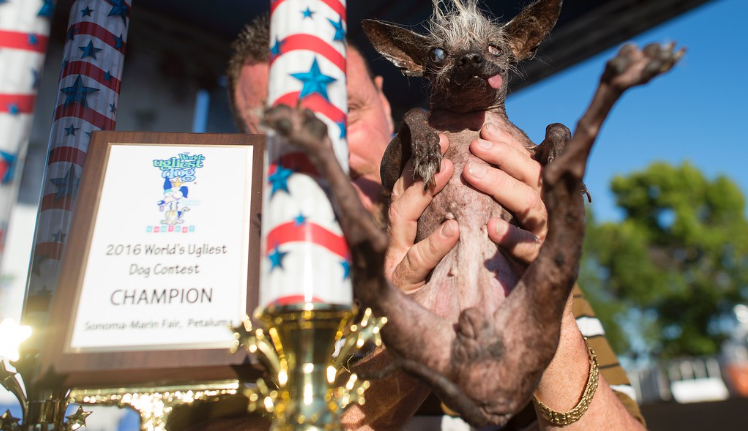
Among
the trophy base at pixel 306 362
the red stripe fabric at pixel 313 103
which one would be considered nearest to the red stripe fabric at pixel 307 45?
the red stripe fabric at pixel 313 103

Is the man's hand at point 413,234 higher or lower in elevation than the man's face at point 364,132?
lower

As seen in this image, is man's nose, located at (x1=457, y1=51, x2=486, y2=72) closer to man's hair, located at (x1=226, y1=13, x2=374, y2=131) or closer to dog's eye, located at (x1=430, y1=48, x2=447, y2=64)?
dog's eye, located at (x1=430, y1=48, x2=447, y2=64)

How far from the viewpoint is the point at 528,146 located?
211 cm

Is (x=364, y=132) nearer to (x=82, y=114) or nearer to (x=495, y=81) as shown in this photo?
(x=495, y=81)

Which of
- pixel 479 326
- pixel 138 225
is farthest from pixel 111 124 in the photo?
pixel 479 326

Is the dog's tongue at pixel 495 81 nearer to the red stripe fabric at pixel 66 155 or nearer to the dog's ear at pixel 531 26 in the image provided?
the dog's ear at pixel 531 26

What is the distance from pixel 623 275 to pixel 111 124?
93.9 ft

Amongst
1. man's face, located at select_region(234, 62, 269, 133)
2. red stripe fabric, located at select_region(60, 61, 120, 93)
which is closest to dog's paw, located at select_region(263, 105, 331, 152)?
red stripe fabric, located at select_region(60, 61, 120, 93)

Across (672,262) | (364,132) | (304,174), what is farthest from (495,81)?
(672,262)

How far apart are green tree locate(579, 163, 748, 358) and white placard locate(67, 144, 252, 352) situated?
23.9 m

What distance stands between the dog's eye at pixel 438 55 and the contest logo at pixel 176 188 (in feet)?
3.51

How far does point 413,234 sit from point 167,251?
38.9 inches

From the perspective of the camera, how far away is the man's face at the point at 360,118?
3010 mm

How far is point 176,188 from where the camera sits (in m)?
1.34
